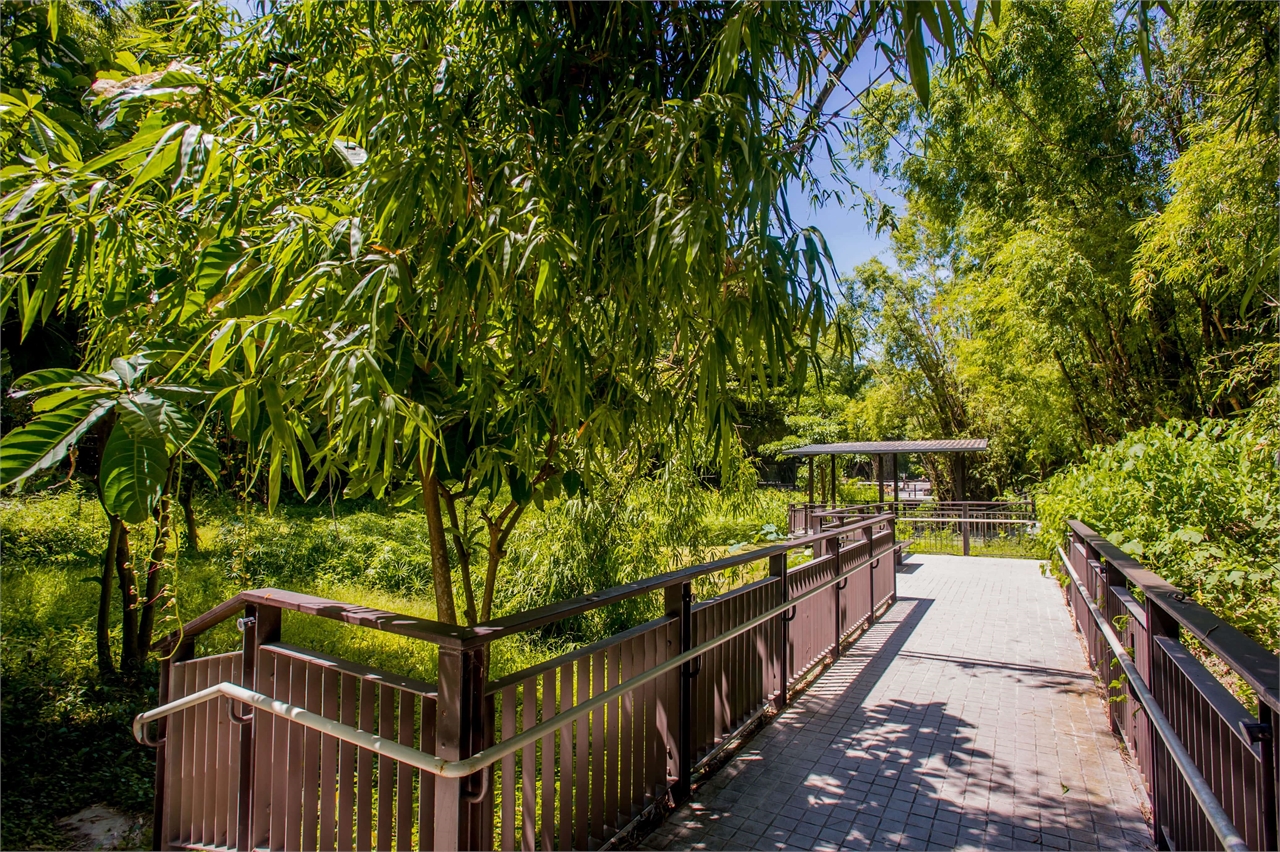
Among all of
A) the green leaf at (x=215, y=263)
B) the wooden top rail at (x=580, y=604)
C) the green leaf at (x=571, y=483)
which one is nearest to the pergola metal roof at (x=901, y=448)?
the wooden top rail at (x=580, y=604)

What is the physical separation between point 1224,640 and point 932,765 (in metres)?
1.74

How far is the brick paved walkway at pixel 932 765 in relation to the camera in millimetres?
2514

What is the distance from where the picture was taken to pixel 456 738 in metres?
1.75

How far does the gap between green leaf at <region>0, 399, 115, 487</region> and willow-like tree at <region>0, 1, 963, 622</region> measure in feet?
0.61

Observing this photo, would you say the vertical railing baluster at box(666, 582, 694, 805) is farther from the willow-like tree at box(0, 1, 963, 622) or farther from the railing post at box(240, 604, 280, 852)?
the railing post at box(240, 604, 280, 852)

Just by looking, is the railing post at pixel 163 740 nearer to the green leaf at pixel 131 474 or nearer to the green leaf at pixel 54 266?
the green leaf at pixel 54 266

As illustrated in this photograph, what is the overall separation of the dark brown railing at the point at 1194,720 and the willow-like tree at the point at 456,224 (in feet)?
3.99

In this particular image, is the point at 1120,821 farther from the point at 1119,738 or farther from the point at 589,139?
the point at 589,139

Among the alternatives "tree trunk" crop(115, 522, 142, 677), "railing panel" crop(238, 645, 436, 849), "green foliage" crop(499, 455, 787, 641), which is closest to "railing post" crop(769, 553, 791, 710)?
"green foliage" crop(499, 455, 787, 641)

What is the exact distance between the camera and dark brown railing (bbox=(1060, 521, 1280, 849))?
1.45 m

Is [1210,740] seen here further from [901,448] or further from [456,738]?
[901,448]

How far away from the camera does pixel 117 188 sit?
A: 157 centimetres

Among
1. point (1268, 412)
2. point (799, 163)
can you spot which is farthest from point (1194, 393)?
point (799, 163)

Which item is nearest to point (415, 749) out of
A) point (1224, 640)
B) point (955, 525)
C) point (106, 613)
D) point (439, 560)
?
point (439, 560)
